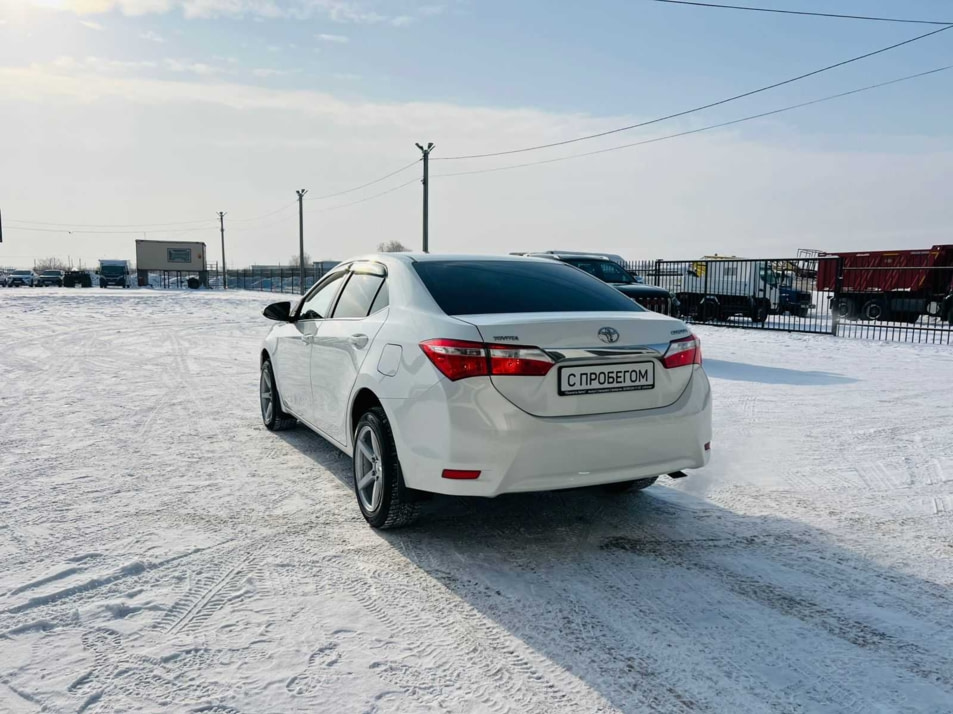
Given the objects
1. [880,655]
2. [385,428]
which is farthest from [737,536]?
[385,428]

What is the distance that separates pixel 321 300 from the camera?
18.1ft

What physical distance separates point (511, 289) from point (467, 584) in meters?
1.70

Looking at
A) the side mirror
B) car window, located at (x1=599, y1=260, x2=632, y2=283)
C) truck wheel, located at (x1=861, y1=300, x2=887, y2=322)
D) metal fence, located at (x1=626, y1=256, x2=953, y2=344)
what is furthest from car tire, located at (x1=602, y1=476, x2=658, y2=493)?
truck wheel, located at (x1=861, y1=300, x2=887, y2=322)

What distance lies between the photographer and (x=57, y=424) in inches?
267

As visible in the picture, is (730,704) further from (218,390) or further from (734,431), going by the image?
(218,390)

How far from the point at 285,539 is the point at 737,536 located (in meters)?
2.51

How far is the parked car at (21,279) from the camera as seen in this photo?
64.0 m

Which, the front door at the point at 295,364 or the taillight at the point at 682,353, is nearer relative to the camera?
the taillight at the point at 682,353

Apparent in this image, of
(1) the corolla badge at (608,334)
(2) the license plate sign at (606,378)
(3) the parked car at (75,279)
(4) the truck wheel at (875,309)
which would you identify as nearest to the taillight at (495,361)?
(2) the license plate sign at (606,378)

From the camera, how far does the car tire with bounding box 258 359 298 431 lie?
21.2ft

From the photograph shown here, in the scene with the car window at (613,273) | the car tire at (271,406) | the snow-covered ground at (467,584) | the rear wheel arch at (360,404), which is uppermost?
the car window at (613,273)

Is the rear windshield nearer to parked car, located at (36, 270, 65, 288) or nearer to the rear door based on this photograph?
the rear door

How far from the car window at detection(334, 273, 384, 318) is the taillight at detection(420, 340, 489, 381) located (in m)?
1.15

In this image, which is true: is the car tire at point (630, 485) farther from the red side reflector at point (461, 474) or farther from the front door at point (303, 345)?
the front door at point (303, 345)
